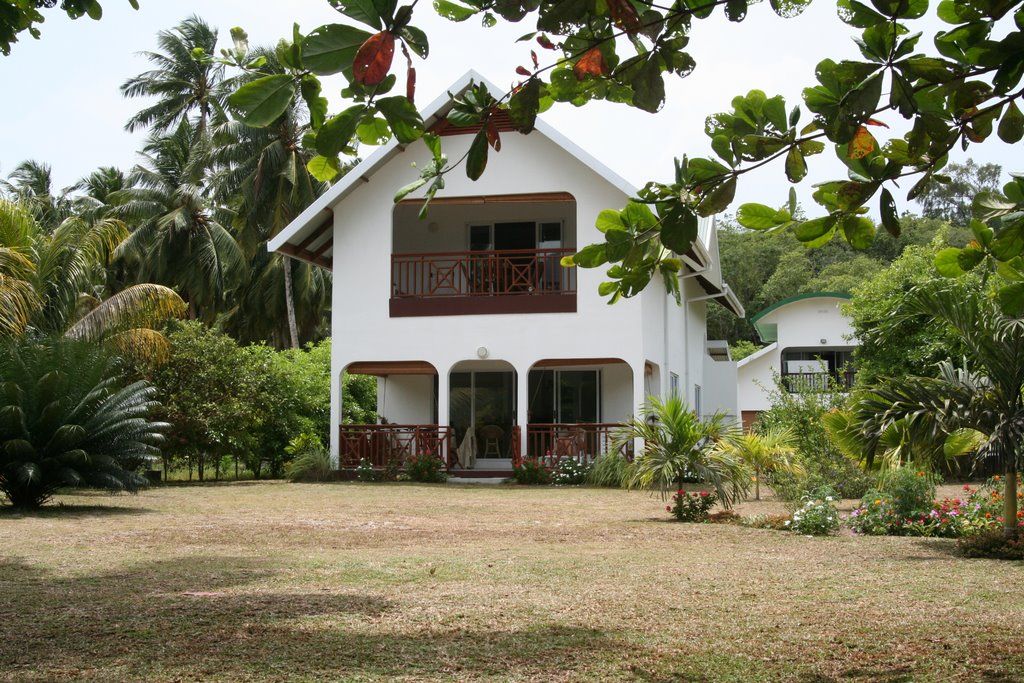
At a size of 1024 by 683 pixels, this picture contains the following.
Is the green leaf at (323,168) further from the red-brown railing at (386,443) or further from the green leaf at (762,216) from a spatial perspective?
the red-brown railing at (386,443)

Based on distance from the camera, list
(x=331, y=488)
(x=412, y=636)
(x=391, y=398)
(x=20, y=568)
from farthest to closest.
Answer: (x=391, y=398) → (x=331, y=488) → (x=20, y=568) → (x=412, y=636)

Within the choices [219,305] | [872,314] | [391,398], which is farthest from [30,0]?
[219,305]

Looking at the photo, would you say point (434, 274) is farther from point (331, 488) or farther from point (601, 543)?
point (601, 543)

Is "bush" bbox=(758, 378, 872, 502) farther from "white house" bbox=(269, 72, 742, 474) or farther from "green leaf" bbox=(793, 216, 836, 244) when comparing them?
"green leaf" bbox=(793, 216, 836, 244)

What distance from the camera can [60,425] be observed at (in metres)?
13.5

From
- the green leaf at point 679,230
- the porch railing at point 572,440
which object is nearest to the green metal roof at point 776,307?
the porch railing at point 572,440

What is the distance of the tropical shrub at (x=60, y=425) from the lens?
43.3 ft

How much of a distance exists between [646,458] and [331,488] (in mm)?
7048

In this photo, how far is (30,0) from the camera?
6281 millimetres

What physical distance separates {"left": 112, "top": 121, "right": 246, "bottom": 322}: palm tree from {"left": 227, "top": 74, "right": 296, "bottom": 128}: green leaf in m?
36.4

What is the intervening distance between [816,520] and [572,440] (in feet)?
30.8

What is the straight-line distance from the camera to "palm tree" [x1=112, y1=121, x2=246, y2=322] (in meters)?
39.0

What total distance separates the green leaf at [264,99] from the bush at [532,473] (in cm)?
1685

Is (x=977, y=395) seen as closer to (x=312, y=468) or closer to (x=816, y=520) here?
(x=816, y=520)
